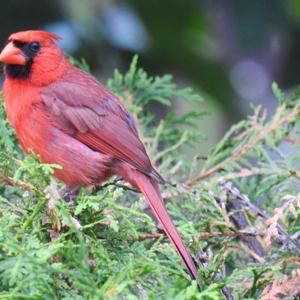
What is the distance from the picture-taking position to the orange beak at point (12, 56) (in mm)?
3328

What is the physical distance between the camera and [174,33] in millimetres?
5023

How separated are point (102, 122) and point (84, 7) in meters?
2.08

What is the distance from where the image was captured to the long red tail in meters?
2.30

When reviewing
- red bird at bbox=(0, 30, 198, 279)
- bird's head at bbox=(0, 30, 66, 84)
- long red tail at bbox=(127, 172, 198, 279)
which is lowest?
long red tail at bbox=(127, 172, 198, 279)

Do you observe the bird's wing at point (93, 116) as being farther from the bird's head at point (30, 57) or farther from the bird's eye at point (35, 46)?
the bird's eye at point (35, 46)

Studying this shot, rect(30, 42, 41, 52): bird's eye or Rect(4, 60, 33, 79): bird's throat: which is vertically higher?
Rect(30, 42, 41, 52): bird's eye

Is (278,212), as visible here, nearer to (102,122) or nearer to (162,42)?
(102,122)

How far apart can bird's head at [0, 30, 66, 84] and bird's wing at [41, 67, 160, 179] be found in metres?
0.11

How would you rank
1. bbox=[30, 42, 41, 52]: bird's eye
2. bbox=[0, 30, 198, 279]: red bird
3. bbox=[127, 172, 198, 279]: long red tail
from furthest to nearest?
bbox=[30, 42, 41, 52]: bird's eye < bbox=[0, 30, 198, 279]: red bird < bbox=[127, 172, 198, 279]: long red tail

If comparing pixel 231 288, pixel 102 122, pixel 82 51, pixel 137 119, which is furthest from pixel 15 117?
pixel 82 51

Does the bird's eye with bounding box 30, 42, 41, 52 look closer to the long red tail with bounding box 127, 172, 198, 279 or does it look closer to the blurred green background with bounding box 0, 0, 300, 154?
the long red tail with bounding box 127, 172, 198, 279

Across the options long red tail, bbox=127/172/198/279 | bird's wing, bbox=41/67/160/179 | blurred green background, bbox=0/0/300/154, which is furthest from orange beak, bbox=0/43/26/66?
blurred green background, bbox=0/0/300/154

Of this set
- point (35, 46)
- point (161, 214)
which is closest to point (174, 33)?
point (35, 46)

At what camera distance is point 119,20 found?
17.1 ft
